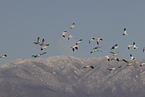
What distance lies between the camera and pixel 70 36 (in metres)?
104

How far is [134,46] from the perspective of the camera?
354 feet

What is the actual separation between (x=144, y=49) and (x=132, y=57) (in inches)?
252

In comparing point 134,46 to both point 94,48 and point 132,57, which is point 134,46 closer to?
point 132,57

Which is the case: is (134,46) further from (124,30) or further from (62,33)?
(62,33)

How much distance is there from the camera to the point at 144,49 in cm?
10681

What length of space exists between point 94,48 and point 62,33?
12.5 m

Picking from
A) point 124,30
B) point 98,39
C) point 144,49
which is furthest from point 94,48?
point 144,49

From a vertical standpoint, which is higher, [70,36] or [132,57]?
[70,36]

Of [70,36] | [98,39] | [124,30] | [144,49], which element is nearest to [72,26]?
[70,36]

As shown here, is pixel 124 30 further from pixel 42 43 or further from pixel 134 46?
pixel 42 43

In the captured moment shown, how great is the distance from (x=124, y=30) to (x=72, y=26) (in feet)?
60.5

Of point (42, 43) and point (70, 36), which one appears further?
point (70, 36)

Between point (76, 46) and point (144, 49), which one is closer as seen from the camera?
point (76, 46)

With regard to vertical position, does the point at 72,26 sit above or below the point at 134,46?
above
